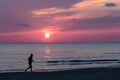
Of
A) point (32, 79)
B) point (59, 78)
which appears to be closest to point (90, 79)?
point (59, 78)

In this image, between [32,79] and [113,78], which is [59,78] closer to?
[32,79]

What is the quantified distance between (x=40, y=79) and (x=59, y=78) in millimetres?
1490

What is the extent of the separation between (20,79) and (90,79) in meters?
5.38

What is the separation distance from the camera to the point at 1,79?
24.9 metres

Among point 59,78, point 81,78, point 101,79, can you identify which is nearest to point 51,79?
point 59,78

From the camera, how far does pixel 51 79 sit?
78.9 ft

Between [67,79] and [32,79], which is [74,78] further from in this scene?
[32,79]

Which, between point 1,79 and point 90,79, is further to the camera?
point 1,79

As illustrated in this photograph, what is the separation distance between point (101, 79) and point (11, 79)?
22.6ft

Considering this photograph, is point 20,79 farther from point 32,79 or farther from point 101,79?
point 101,79

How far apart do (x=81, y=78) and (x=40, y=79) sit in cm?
306

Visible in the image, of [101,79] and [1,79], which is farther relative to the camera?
[1,79]

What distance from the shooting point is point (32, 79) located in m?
23.9

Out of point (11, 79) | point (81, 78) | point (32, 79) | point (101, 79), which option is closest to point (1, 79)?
point (11, 79)
